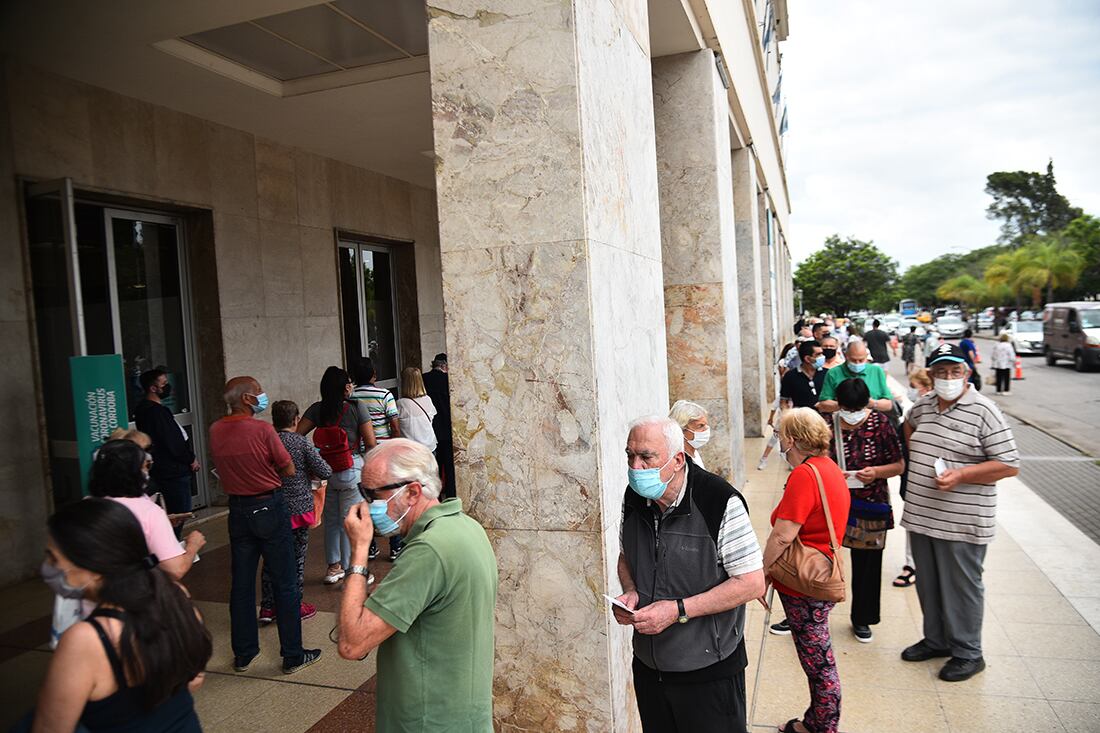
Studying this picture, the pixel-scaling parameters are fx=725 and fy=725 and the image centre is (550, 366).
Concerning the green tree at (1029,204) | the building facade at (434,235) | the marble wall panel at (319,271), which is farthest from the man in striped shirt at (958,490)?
the green tree at (1029,204)

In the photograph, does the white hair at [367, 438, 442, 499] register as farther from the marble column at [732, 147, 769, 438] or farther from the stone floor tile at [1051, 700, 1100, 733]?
the marble column at [732, 147, 769, 438]

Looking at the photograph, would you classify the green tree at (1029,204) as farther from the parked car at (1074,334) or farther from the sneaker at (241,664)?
the sneaker at (241,664)

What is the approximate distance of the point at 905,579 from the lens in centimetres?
610

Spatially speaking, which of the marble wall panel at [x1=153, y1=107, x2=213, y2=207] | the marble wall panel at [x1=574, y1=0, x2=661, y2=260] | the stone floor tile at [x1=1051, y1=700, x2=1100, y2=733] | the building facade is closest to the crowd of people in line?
the stone floor tile at [x1=1051, y1=700, x2=1100, y2=733]

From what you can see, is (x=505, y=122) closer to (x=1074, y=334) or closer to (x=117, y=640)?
(x=117, y=640)

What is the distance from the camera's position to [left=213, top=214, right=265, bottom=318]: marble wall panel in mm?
9172

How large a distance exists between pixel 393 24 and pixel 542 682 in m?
6.26

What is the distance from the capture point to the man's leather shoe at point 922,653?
4727mm

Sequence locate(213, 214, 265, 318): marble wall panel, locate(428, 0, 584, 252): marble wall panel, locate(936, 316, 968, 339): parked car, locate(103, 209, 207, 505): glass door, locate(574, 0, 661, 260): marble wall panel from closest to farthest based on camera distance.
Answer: locate(428, 0, 584, 252): marble wall panel, locate(574, 0, 661, 260): marble wall panel, locate(103, 209, 207, 505): glass door, locate(213, 214, 265, 318): marble wall panel, locate(936, 316, 968, 339): parked car

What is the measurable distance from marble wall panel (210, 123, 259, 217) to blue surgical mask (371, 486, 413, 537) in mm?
7892

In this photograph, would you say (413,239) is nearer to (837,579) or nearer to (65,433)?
(65,433)

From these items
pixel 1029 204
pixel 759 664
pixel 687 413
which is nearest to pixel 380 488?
pixel 687 413

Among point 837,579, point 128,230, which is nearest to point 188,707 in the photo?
point 837,579

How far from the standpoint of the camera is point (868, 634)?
200 inches
